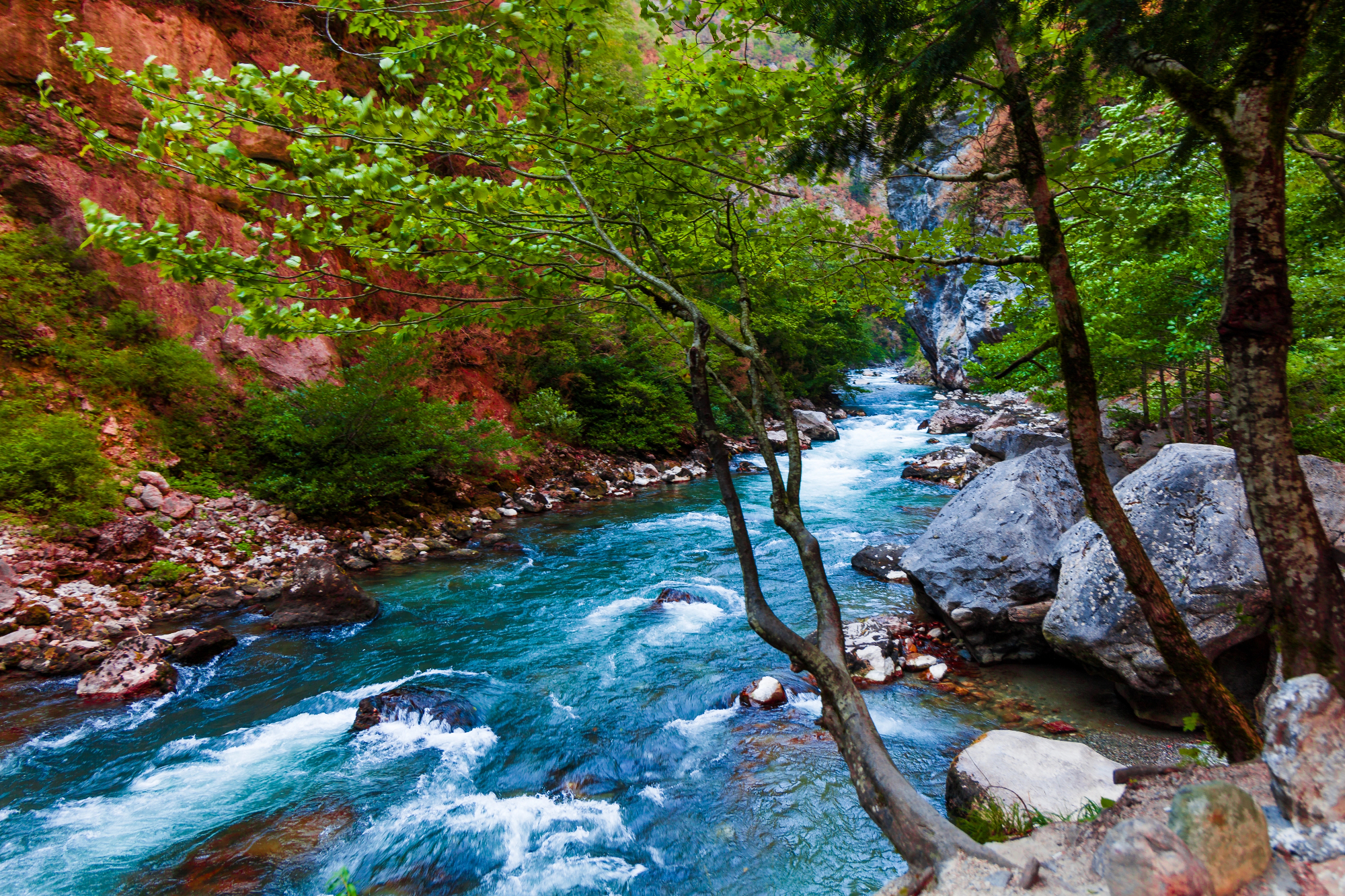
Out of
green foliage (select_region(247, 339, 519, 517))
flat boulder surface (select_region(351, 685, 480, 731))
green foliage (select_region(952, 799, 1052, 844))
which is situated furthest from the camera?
green foliage (select_region(247, 339, 519, 517))

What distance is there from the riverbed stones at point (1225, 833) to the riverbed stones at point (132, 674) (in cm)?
792

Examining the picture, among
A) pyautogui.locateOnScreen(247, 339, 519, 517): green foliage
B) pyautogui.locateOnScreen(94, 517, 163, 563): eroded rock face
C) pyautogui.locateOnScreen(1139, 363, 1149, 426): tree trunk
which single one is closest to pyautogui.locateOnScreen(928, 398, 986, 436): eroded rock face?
pyautogui.locateOnScreen(1139, 363, 1149, 426): tree trunk

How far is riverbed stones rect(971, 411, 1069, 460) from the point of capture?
12438 millimetres

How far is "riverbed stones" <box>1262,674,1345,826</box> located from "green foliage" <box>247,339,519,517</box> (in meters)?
10.1

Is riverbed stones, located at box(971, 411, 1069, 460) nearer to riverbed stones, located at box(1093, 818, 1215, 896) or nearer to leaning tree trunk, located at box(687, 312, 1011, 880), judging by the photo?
leaning tree trunk, located at box(687, 312, 1011, 880)

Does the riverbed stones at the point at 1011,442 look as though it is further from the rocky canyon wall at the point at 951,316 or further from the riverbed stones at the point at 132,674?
the riverbed stones at the point at 132,674

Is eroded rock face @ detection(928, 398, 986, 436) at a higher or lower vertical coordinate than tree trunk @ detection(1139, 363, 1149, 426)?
lower

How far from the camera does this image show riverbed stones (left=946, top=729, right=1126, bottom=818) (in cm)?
338

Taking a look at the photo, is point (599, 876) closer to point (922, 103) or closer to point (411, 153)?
point (411, 153)

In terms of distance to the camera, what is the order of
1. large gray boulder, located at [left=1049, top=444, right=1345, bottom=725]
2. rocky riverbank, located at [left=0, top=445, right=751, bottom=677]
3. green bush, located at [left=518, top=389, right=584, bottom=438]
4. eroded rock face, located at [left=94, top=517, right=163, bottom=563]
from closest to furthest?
1. large gray boulder, located at [left=1049, top=444, right=1345, bottom=725]
2. rocky riverbank, located at [left=0, top=445, right=751, bottom=677]
3. eroded rock face, located at [left=94, top=517, right=163, bottom=563]
4. green bush, located at [left=518, top=389, right=584, bottom=438]

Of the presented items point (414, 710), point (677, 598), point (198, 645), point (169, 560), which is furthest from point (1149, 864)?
point (169, 560)

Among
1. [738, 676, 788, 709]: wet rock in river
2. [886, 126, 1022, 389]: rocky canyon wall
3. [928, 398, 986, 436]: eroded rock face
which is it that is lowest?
[738, 676, 788, 709]: wet rock in river

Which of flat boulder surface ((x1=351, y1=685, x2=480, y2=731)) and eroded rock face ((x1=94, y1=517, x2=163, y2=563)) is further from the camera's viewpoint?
eroded rock face ((x1=94, y1=517, x2=163, y2=563))

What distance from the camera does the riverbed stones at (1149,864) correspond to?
1.64m
